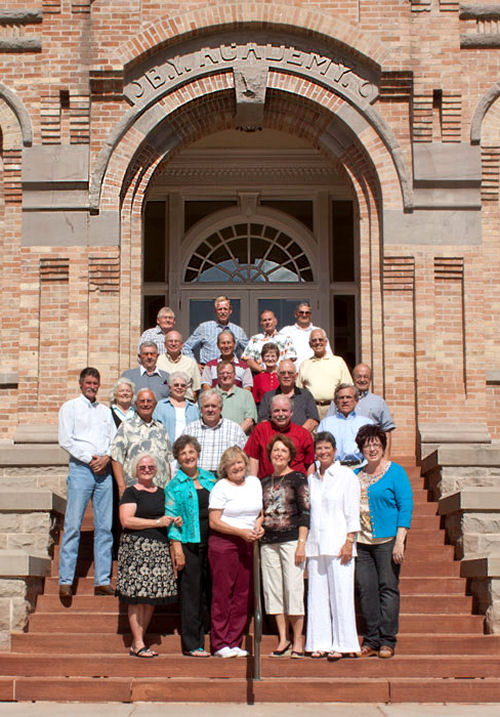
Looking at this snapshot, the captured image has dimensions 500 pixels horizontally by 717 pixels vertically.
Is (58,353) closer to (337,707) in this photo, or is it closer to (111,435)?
(111,435)

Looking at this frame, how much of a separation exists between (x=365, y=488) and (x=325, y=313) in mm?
8263

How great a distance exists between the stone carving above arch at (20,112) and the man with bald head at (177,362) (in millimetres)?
4077

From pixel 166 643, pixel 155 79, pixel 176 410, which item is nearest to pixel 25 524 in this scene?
pixel 176 410

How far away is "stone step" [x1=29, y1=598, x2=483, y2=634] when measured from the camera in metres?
8.88

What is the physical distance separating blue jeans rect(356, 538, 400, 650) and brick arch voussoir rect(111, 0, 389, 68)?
7.32 metres

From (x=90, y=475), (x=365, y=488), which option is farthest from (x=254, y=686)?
(x=90, y=475)

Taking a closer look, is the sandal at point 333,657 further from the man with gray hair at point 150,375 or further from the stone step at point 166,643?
the man with gray hair at point 150,375

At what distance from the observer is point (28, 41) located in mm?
13680

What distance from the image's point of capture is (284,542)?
849cm

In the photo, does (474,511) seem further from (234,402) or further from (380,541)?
(234,402)

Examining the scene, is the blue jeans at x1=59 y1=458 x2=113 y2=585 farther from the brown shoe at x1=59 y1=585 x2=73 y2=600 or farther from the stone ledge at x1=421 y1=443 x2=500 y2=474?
the stone ledge at x1=421 y1=443 x2=500 y2=474

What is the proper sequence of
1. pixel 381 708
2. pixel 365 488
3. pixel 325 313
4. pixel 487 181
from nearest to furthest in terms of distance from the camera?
pixel 381 708 < pixel 365 488 < pixel 487 181 < pixel 325 313

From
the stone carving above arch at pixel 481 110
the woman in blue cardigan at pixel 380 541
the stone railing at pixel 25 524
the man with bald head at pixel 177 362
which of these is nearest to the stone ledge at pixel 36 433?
the stone railing at pixel 25 524


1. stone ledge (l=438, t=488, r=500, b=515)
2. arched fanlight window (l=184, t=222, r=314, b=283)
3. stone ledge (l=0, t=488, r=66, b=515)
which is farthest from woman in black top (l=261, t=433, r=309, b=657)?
arched fanlight window (l=184, t=222, r=314, b=283)
